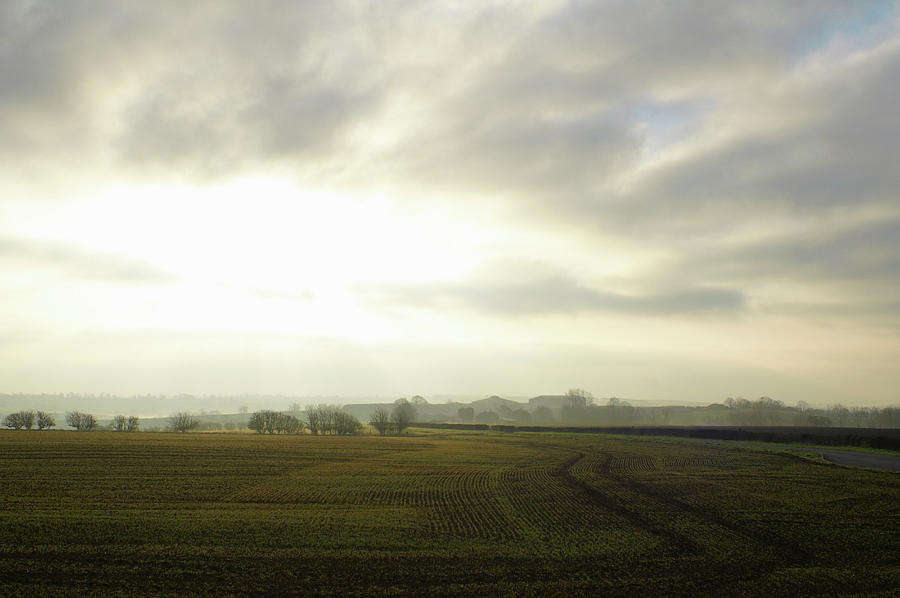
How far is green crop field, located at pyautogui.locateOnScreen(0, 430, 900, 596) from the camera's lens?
1673cm

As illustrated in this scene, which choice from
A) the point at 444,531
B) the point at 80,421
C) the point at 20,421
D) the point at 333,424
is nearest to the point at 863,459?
the point at 444,531

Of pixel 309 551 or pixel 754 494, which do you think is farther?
pixel 754 494

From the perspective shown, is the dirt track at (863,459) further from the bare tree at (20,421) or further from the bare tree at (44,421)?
the bare tree at (20,421)

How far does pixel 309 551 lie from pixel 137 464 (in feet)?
111

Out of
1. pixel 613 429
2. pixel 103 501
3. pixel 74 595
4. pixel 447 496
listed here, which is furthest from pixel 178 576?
pixel 613 429

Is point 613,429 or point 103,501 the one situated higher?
point 103,501

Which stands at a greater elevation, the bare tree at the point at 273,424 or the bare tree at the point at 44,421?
the bare tree at the point at 44,421

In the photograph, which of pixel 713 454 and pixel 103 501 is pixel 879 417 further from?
pixel 103 501

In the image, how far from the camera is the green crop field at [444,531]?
54.9ft

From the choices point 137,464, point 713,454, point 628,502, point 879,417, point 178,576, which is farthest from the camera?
point 879,417

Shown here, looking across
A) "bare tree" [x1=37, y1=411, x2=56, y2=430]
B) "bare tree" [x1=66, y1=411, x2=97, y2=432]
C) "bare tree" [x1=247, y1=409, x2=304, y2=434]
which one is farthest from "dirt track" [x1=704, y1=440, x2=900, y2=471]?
"bare tree" [x1=37, y1=411, x2=56, y2=430]

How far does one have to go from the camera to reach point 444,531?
76.0 feet

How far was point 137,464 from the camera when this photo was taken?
44656 millimetres

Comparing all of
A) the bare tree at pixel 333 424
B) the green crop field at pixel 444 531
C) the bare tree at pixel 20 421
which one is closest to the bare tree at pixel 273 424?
the bare tree at pixel 333 424
